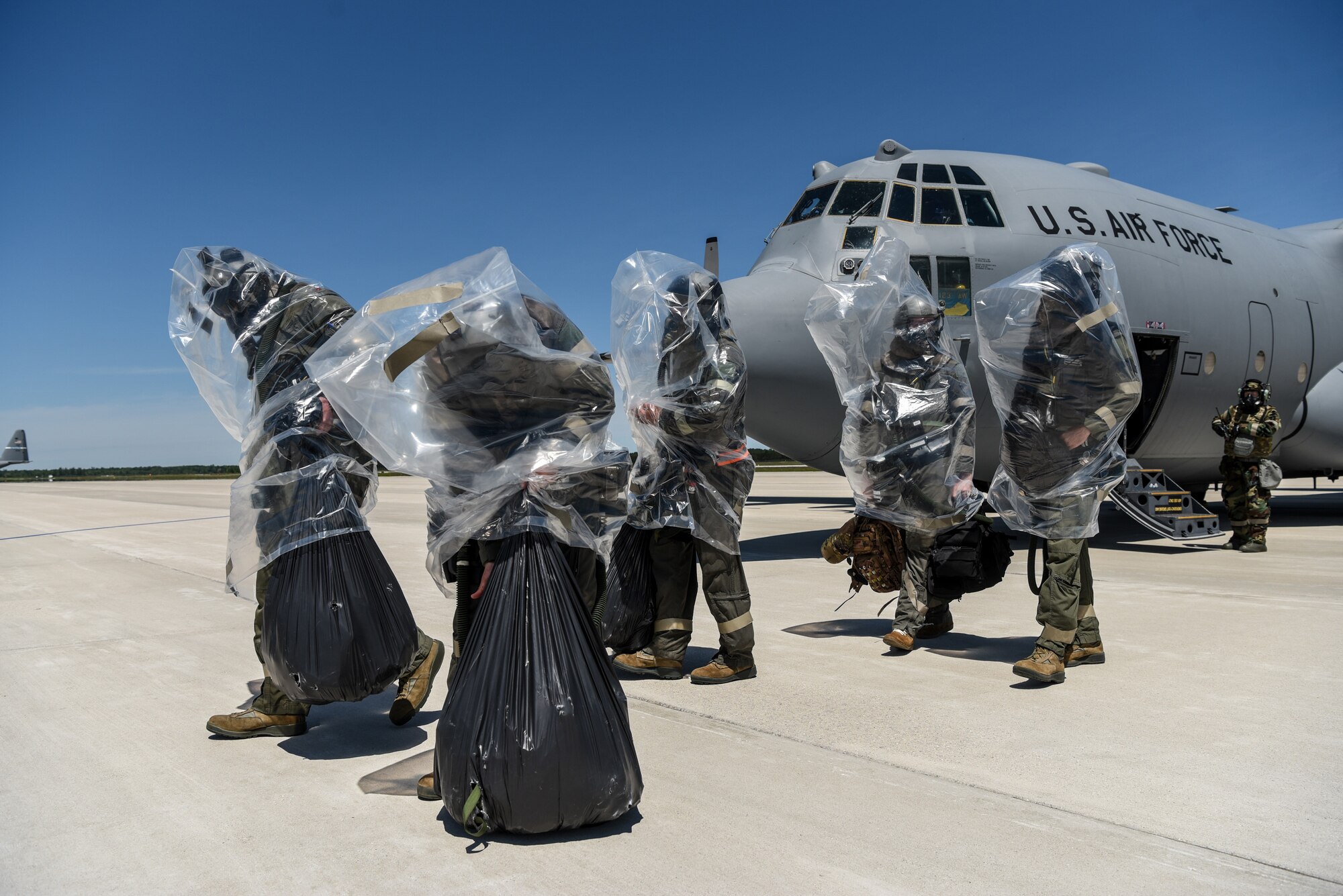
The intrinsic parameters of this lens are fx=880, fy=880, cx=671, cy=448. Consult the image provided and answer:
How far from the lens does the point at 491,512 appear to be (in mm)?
2750

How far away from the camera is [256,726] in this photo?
377 centimetres

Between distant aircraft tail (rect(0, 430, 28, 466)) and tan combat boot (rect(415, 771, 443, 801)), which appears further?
distant aircraft tail (rect(0, 430, 28, 466))

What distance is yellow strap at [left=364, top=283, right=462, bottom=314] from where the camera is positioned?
272 centimetres

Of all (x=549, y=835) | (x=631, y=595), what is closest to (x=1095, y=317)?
(x=631, y=595)

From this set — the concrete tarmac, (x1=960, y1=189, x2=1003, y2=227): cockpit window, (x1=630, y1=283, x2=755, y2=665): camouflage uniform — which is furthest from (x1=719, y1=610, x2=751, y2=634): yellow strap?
(x1=960, y1=189, x2=1003, y2=227): cockpit window

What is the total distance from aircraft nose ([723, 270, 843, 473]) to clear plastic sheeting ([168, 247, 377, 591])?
161 inches

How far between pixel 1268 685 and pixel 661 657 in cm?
295

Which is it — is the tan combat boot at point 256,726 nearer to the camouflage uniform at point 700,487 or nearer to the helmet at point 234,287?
the helmet at point 234,287

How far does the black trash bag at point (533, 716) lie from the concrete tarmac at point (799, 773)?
0.15 metres

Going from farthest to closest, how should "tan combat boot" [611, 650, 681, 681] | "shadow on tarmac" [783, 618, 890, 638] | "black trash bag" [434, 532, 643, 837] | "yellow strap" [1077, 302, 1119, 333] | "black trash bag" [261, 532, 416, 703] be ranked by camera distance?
"shadow on tarmac" [783, 618, 890, 638]
"tan combat boot" [611, 650, 681, 681]
"yellow strap" [1077, 302, 1119, 333]
"black trash bag" [261, 532, 416, 703]
"black trash bag" [434, 532, 643, 837]

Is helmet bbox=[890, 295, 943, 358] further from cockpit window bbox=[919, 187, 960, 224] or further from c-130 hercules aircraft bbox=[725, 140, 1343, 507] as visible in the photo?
cockpit window bbox=[919, 187, 960, 224]

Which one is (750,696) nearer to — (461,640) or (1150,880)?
(461,640)

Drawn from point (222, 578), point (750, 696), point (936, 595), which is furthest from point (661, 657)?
point (222, 578)

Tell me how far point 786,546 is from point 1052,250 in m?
4.39
